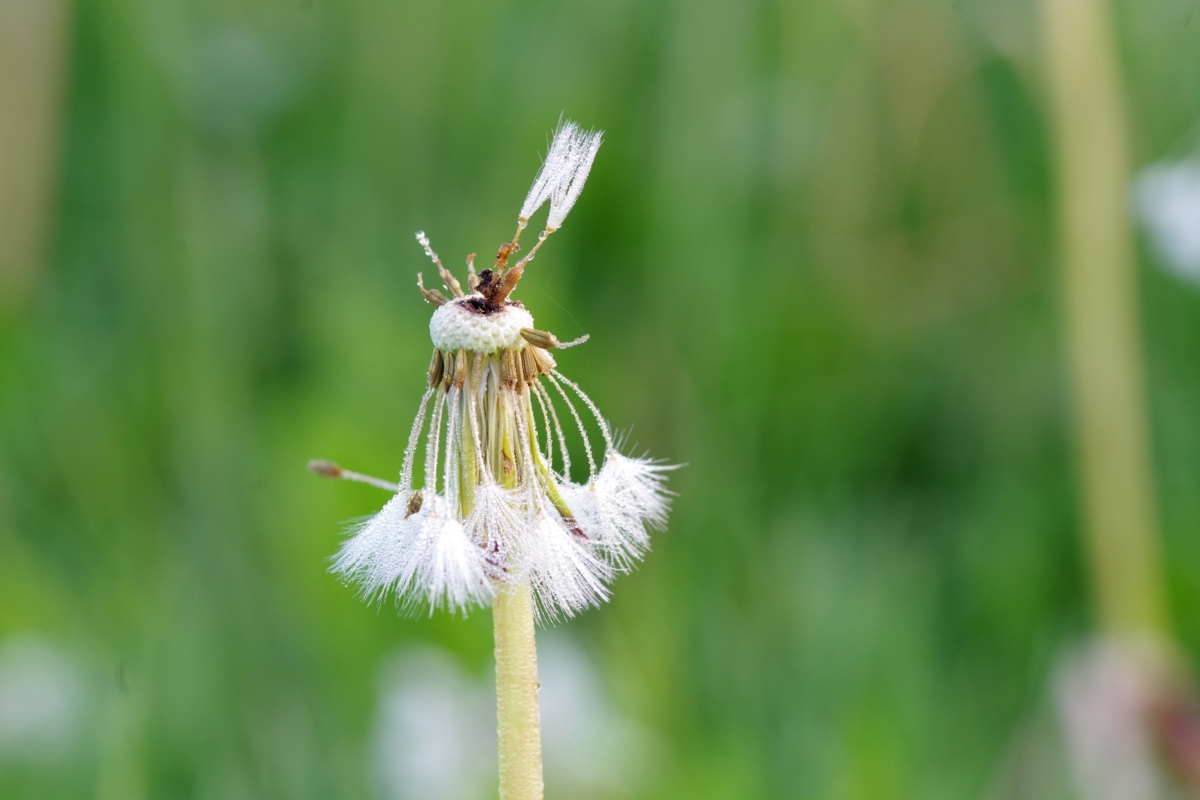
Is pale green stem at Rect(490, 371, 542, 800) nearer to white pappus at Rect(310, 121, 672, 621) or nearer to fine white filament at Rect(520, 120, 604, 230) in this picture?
white pappus at Rect(310, 121, 672, 621)

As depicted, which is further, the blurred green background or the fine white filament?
the blurred green background

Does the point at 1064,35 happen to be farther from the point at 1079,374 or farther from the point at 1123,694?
the point at 1123,694

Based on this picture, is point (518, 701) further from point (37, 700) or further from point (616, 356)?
Answer: point (616, 356)

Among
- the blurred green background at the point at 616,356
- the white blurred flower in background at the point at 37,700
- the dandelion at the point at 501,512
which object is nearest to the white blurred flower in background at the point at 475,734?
the blurred green background at the point at 616,356

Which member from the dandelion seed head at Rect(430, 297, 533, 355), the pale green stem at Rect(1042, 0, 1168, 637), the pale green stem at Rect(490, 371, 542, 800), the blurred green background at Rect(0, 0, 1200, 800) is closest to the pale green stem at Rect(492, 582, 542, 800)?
the pale green stem at Rect(490, 371, 542, 800)

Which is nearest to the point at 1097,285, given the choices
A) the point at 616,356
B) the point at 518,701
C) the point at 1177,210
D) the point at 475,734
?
the point at 1177,210

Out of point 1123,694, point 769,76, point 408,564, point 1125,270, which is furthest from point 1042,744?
point 769,76

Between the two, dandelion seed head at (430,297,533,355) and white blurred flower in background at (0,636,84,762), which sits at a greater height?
white blurred flower in background at (0,636,84,762)
